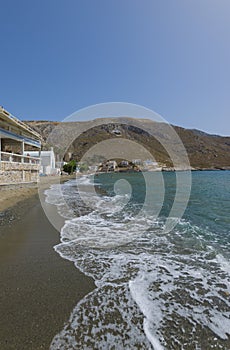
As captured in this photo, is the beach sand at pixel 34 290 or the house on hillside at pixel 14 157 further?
the house on hillside at pixel 14 157

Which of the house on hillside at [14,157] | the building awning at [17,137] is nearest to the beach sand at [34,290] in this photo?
the house on hillside at [14,157]

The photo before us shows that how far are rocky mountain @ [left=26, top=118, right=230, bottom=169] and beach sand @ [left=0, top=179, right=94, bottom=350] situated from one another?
3534 inches

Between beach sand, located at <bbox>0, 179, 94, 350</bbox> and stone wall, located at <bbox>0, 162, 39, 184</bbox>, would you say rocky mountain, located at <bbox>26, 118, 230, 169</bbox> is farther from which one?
beach sand, located at <bbox>0, 179, 94, 350</bbox>

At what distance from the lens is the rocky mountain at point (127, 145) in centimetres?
11200

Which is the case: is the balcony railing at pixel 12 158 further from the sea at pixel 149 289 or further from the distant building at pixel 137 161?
the distant building at pixel 137 161

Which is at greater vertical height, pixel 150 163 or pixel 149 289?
pixel 150 163

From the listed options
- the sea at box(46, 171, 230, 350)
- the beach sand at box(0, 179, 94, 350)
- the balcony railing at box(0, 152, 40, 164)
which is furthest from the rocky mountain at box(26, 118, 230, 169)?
the beach sand at box(0, 179, 94, 350)

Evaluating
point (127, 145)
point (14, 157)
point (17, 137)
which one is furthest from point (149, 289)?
point (127, 145)

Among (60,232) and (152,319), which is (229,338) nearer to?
(152,319)

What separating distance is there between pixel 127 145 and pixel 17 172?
87710 millimetres

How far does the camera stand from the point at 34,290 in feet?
12.5

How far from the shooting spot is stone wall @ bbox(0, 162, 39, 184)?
1656 cm

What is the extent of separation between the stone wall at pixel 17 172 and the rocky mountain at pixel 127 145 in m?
76.0

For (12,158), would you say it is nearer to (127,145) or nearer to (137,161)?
(127,145)
